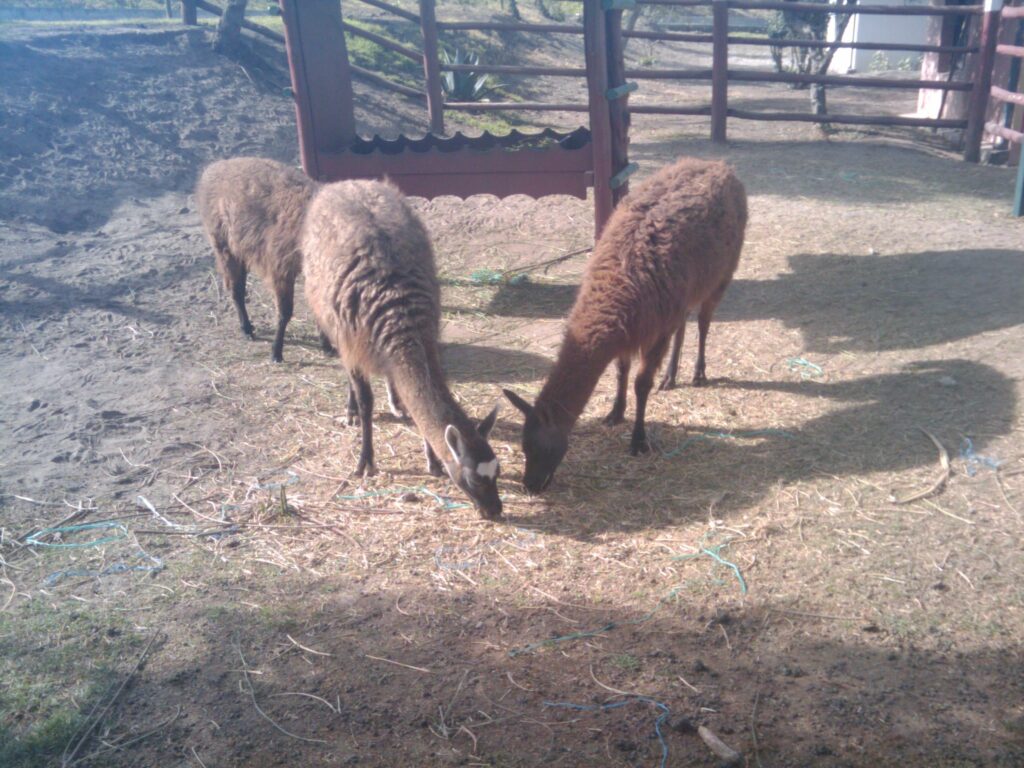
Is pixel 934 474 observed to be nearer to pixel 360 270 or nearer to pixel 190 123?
pixel 360 270

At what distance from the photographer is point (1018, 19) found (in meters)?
12.3

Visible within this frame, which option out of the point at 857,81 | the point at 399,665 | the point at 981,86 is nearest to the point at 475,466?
the point at 399,665

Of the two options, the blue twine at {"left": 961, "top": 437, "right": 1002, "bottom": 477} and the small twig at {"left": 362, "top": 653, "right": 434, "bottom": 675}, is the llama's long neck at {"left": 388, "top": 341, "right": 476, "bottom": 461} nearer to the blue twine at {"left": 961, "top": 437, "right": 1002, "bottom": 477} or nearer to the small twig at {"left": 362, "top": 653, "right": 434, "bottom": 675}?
the small twig at {"left": 362, "top": 653, "right": 434, "bottom": 675}

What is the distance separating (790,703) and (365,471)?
3.19m

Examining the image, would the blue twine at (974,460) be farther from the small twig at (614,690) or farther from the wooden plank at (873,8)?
the wooden plank at (873,8)

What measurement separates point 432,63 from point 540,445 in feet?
30.9

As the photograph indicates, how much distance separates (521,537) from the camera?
16.2 feet

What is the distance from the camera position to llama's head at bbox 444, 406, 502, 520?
194 inches

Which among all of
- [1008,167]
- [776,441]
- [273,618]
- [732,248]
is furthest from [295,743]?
[1008,167]

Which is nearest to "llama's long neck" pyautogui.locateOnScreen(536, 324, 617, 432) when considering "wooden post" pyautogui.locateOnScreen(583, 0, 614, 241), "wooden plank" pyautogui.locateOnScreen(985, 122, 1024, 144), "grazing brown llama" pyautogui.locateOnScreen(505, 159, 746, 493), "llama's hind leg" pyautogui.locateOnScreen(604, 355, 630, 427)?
"grazing brown llama" pyautogui.locateOnScreen(505, 159, 746, 493)

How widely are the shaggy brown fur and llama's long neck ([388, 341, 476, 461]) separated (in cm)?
242

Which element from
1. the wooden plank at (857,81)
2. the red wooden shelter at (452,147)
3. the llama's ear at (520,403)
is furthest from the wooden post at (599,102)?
the wooden plank at (857,81)

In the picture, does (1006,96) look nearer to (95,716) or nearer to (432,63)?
(432,63)

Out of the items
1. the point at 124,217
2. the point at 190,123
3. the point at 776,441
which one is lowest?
the point at 776,441
